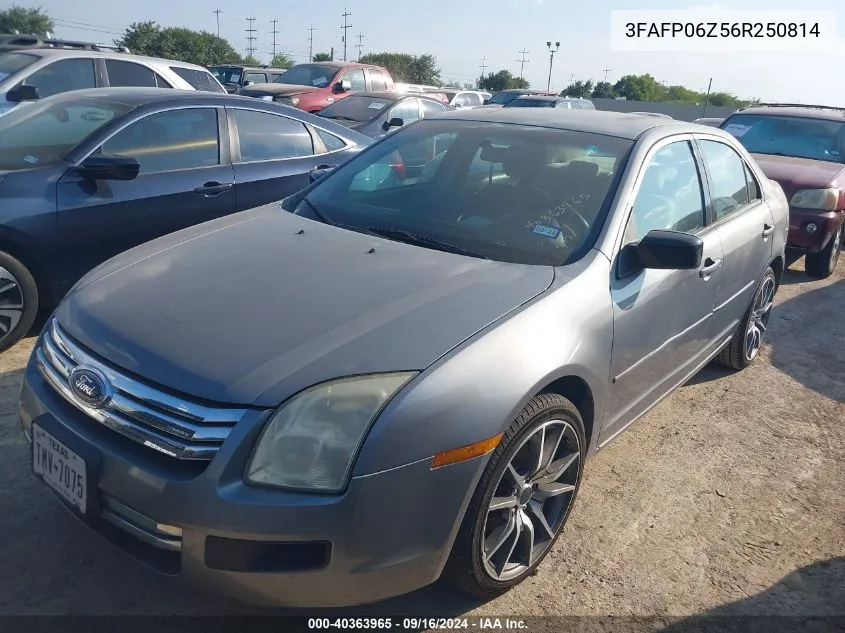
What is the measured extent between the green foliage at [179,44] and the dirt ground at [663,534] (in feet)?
132

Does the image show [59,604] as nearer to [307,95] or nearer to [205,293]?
[205,293]

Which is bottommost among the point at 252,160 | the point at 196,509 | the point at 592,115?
the point at 196,509

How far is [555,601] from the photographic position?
8.27ft

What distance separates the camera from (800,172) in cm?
709

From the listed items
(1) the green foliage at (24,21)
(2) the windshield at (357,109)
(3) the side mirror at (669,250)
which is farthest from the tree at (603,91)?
(3) the side mirror at (669,250)

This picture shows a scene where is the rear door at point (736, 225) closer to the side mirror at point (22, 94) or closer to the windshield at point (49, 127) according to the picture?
the windshield at point (49, 127)

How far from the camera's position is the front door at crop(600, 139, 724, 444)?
9.24 feet

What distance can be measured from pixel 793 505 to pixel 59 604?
3.08 meters

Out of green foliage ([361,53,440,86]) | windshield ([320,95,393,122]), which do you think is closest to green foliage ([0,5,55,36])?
green foliage ([361,53,440,86])

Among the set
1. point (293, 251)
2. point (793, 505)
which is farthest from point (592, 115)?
point (793, 505)

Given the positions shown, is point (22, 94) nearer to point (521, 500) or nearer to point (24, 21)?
point (521, 500)

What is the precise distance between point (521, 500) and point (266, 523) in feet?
3.15

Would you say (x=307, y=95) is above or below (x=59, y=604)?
above

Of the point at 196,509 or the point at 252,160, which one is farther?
the point at 252,160
